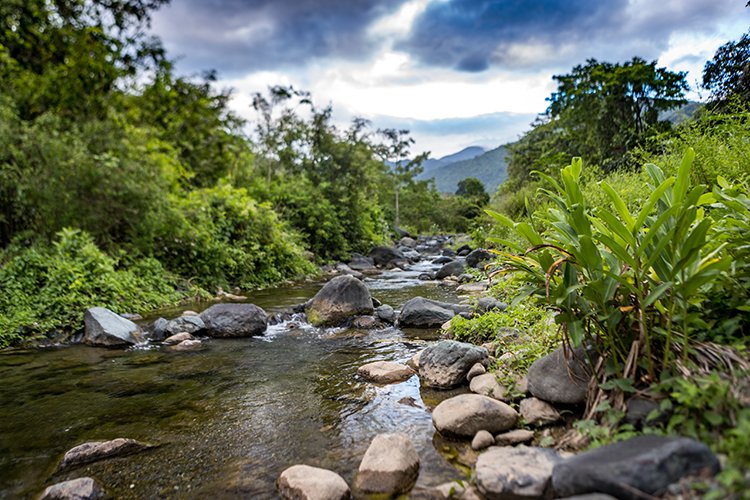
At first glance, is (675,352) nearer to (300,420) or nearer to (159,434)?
(300,420)

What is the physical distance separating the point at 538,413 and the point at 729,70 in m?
9.25

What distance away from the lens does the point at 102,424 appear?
3.54 metres

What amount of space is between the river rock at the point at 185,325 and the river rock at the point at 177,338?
0.65 ft

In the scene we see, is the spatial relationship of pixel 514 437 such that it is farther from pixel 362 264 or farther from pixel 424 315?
pixel 362 264

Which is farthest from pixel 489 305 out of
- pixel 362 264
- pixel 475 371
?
pixel 362 264

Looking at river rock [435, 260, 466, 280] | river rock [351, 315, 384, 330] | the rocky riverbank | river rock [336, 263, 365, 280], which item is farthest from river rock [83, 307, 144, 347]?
river rock [336, 263, 365, 280]

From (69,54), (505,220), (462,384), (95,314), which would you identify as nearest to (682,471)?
(505,220)

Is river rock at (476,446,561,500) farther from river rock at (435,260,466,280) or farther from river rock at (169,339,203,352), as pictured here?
river rock at (435,260,466,280)

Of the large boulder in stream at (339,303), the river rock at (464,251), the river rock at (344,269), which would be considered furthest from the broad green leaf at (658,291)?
the river rock at (464,251)

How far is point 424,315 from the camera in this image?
263 inches

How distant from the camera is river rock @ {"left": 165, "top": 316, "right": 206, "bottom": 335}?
670cm

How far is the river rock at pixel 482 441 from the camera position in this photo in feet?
9.05

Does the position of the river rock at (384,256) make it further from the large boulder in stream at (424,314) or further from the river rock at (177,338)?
Answer: the river rock at (177,338)

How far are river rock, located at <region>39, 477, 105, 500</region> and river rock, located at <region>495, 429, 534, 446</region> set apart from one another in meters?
2.45
